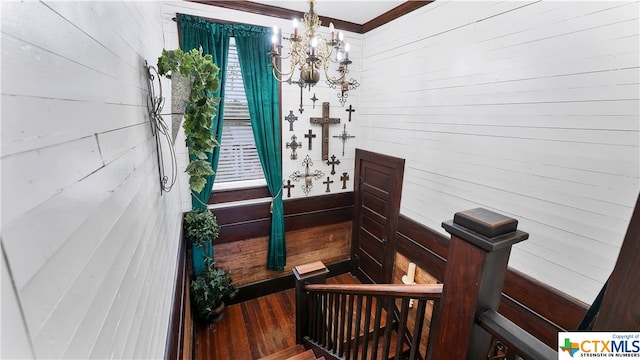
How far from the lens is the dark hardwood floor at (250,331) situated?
2.67 m

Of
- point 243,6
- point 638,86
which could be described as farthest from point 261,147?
point 638,86

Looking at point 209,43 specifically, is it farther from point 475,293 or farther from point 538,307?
point 538,307

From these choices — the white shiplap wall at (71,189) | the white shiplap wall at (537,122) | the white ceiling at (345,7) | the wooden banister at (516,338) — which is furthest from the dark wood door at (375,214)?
the white shiplap wall at (71,189)

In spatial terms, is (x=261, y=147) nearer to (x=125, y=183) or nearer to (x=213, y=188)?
(x=213, y=188)

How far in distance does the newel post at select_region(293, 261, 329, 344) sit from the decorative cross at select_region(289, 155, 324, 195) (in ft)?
4.35

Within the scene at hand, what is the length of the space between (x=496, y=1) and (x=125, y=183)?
2.55m

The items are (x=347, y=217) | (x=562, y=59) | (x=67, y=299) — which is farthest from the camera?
(x=347, y=217)

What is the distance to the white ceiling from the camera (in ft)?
8.96

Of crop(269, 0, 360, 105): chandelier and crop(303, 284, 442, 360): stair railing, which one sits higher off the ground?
crop(269, 0, 360, 105): chandelier

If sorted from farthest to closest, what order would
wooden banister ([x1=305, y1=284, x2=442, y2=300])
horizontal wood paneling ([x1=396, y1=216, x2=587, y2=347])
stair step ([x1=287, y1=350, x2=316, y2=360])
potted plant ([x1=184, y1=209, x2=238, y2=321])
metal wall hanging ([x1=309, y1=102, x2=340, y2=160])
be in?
metal wall hanging ([x1=309, y1=102, x2=340, y2=160])
potted plant ([x1=184, y1=209, x2=238, y2=321])
stair step ([x1=287, y1=350, x2=316, y2=360])
horizontal wood paneling ([x1=396, y1=216, x2=587, y2=347])
wooden banister ([x1=305, y1=284, x2=442, y2=300])

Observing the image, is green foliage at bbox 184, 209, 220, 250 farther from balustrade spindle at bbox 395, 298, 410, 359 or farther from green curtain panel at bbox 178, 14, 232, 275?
balustrade spindle at bbox 395, 298, 410, 359

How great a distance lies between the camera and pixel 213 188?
300 centimetres

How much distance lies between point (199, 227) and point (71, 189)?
2284 millimetres

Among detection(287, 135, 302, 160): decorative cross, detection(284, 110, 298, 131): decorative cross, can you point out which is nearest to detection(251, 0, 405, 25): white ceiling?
detection(284, 110, 298, 131): decorative cross
